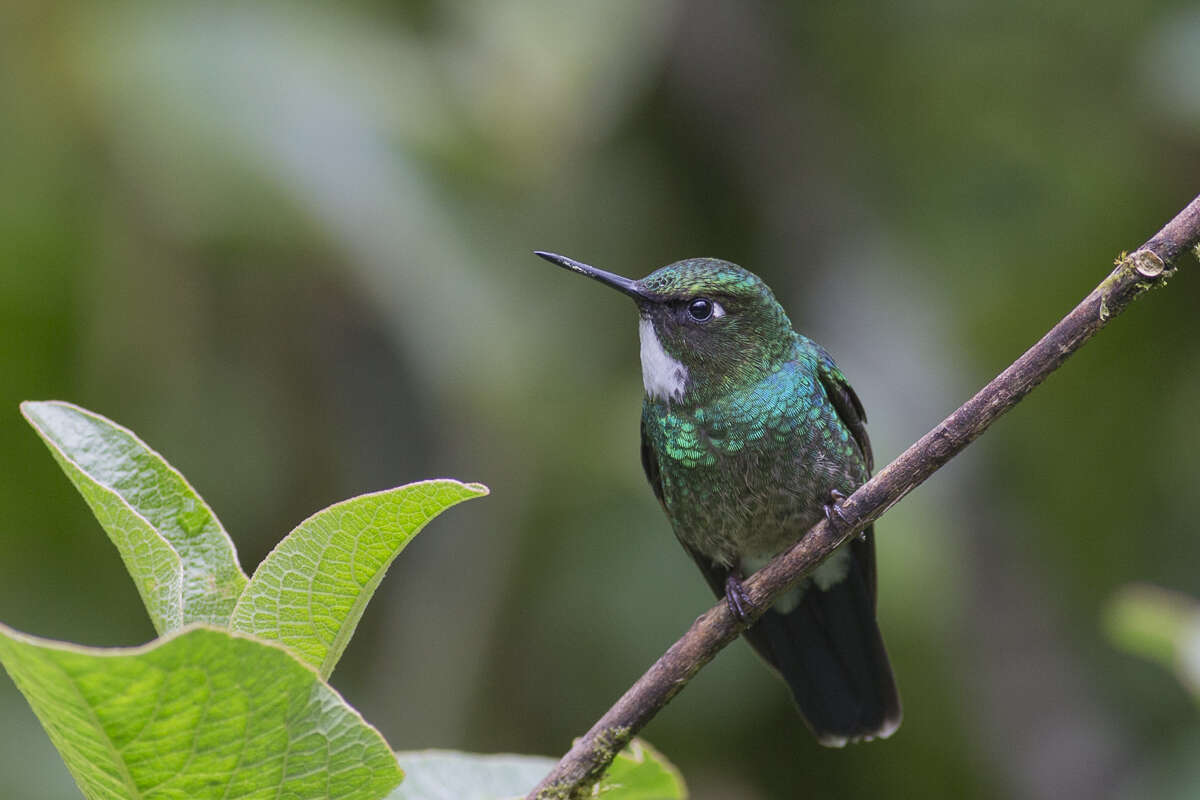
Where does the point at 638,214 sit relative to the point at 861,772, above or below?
above

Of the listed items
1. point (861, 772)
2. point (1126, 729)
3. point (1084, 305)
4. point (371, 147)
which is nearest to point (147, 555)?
point (1084, 305)

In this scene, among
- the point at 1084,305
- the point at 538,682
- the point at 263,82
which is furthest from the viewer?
the point at 538,682

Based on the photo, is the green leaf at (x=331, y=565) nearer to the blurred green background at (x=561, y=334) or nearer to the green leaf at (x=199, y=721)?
the green leaf at (x=199, y=721)

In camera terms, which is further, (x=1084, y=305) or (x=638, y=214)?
(x=638, y=214)

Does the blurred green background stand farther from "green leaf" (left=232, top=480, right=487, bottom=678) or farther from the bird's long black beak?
"green leaf" (left=232, top=480, right=487, bottom=678)

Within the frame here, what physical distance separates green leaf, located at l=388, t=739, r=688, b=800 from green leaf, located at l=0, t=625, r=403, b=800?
0.44m

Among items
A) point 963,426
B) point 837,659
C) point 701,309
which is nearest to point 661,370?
point 701,309

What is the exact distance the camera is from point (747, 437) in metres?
2.95

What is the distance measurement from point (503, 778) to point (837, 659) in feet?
5.66

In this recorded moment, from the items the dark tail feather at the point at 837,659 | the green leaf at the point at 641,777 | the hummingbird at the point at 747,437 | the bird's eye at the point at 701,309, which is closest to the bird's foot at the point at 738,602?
the green leaf at the point at 641,777

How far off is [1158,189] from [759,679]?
236cm

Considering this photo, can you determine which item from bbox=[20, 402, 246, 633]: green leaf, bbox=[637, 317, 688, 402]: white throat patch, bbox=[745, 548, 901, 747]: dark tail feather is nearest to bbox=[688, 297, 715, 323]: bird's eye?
bbox=[637, 317, 688, 402]: white throat patch

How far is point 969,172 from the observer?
489 cm

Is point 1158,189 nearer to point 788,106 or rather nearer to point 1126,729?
point 788,106
